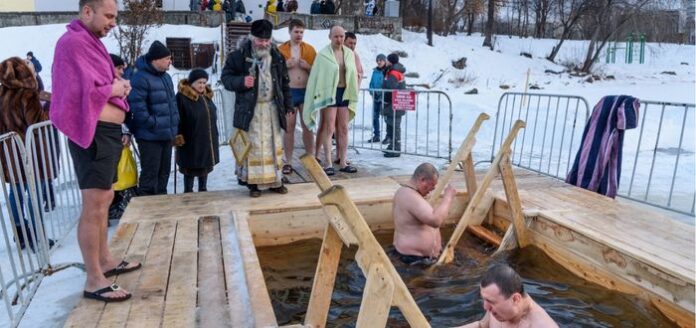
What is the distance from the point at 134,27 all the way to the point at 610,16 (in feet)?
67.0

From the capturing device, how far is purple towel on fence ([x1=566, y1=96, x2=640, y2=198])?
17.9 ft

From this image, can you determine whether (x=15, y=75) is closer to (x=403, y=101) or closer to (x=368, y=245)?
(x=368, y=245)

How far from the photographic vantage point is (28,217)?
161 inches

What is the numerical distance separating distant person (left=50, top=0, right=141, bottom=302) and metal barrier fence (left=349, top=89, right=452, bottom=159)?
5.21 m

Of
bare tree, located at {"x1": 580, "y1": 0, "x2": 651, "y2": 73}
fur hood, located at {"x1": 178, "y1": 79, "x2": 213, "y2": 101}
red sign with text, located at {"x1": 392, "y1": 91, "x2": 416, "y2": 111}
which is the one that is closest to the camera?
fur hood, located at {"x1": 178, "y1": 79, "x2": 213, "y2": 101}

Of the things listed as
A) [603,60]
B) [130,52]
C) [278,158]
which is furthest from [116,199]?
[603,60]

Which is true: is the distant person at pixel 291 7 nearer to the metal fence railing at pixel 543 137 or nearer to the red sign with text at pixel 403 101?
the metal fence railing at pixel 543 137

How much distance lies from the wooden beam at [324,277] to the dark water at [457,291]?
0.71 m

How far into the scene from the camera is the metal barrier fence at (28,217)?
11.8 feet

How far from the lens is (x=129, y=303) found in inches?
126

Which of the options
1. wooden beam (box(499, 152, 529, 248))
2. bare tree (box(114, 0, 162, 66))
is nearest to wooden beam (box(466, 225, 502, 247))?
wooden beam (box(499, 152, 529, 248))

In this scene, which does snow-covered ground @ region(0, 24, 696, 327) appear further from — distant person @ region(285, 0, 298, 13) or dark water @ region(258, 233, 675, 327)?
distant person @ region(285, 0, 298, 13)

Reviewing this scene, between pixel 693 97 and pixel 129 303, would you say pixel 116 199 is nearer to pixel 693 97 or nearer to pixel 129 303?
pixel 129 303

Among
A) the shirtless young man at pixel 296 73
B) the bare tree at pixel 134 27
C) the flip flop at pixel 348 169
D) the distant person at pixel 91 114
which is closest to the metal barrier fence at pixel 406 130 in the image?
the flip flop at pixel 348 169
